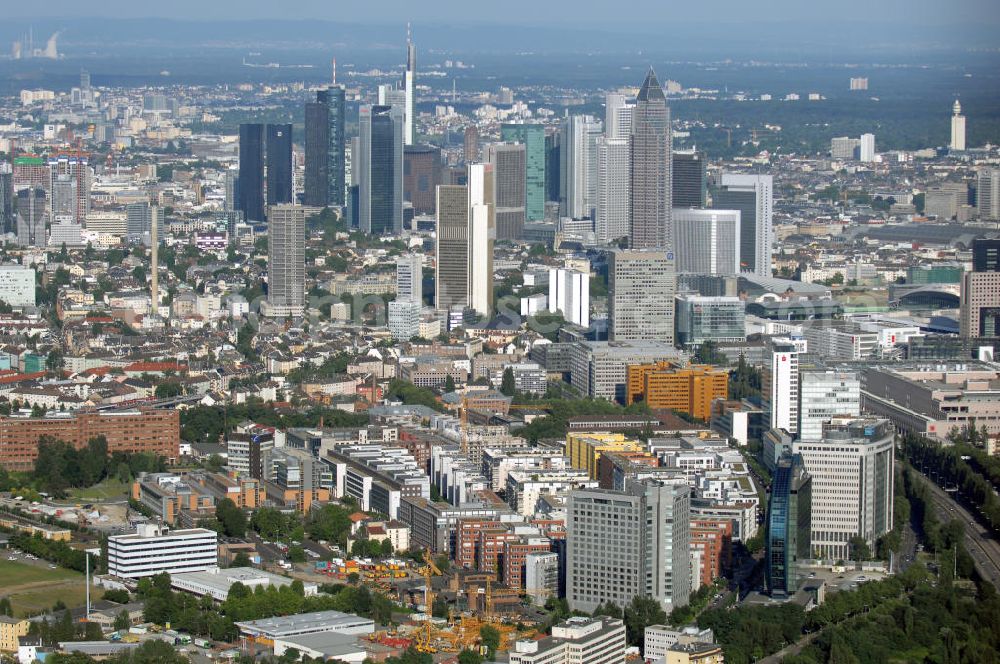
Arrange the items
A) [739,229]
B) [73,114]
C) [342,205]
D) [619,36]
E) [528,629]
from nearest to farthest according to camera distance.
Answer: [528,629], [739,229], [342,205], [73,114], [619,36]

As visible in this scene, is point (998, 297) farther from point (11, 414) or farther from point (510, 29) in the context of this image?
point (510, 29)

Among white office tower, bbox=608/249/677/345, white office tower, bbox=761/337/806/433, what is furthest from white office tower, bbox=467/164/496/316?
white office tower, bbox=761/337/806/433

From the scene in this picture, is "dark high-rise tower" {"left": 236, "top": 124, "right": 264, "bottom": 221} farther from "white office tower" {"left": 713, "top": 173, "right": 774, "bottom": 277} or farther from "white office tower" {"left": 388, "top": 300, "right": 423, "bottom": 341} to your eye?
"white office tower" {"left": 388, "top": 300, "right": 423, "bottom": 341}

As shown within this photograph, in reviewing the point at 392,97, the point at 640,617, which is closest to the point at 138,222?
the point at 392,97

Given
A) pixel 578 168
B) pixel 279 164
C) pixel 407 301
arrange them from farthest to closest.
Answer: pixel 279 164
pixel 578 168
pixel 407 301

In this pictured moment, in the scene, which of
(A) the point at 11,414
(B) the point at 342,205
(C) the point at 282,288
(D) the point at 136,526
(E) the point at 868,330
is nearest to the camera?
(D) the point at 136,526

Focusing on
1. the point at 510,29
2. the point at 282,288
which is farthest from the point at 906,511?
the point at 510,29

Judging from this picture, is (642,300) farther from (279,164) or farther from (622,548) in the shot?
(279,164)
